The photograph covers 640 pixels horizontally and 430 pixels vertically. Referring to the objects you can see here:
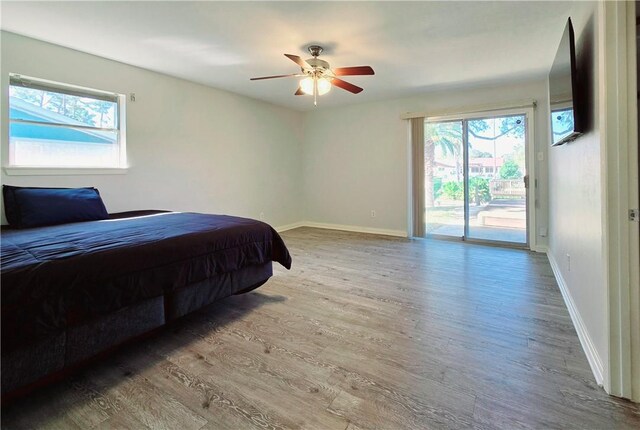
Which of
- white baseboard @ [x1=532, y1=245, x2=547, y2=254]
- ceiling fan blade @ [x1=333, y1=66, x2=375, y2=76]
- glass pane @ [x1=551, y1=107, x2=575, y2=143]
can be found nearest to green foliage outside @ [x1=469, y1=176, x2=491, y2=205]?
white baseboard @ [x1=532, y1=245, x2=547, y2=254]

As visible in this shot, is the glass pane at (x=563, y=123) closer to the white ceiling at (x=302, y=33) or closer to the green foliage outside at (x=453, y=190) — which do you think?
the white ceiling at (x=302, y=33)

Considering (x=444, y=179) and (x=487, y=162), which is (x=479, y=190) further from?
(x=444, y=179)

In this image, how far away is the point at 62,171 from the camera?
3.21 metres

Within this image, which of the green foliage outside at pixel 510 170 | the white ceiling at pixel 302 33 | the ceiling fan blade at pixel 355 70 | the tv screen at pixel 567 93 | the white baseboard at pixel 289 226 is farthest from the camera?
the white baseboard at pixel 289 226

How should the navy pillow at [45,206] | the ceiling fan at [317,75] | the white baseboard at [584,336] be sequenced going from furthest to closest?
the ceiling fan at [317,75] → the navy pillow at [45,206] → the white baseboard at [584,336]

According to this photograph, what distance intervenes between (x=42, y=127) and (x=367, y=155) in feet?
14.9

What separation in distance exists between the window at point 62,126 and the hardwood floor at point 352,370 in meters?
2.34

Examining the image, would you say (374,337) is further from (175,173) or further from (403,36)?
(175,173)

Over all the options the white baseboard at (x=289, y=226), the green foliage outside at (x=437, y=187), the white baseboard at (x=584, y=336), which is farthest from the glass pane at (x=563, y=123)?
the white baseboard at (x=289, y=226)

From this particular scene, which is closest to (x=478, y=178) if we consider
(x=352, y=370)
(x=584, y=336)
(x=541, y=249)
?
(x=541, y=249)

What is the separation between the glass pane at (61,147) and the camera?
9.80ft

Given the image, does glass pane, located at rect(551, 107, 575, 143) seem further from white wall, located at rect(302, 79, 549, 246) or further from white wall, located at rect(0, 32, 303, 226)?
white wall, located at rect(0, 32, 303, 226)

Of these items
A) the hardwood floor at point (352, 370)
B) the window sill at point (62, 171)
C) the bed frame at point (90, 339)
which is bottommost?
the hardwood floor at point (352, 370)

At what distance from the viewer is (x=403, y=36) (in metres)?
2.96
